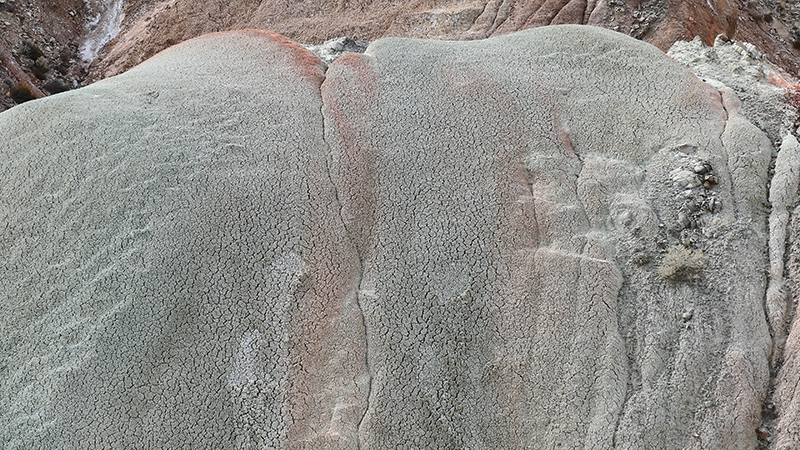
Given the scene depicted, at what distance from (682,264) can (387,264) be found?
4.84 feet

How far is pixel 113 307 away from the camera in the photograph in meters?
2.89

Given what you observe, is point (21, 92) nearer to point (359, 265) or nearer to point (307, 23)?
point (307, 23)

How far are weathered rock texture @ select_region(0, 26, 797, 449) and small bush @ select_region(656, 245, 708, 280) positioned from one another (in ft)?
0.04

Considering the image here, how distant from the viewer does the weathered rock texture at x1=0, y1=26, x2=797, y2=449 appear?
2.72m

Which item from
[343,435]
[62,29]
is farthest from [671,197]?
[62,29]

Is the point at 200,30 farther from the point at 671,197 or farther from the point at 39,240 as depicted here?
the point at 671,197

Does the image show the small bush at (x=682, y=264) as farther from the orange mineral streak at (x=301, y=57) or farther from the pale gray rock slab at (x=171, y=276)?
the orange mineral streak at (x=301, y=57)

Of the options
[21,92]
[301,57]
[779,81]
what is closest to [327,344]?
[301,57]

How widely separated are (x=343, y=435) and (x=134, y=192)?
171 centimetres

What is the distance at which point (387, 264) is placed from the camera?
3131mm

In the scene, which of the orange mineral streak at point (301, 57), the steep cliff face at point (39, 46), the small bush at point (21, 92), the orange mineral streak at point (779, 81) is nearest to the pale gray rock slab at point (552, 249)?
the orange mineral streak at point (301, 57)

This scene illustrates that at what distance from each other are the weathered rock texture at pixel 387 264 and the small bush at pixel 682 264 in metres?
0.01

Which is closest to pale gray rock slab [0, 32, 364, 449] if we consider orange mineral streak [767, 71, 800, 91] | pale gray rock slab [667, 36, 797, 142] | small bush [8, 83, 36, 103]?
pale gray rock slab [667, 36, 797, 142]

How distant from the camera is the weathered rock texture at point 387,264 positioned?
107 inches
